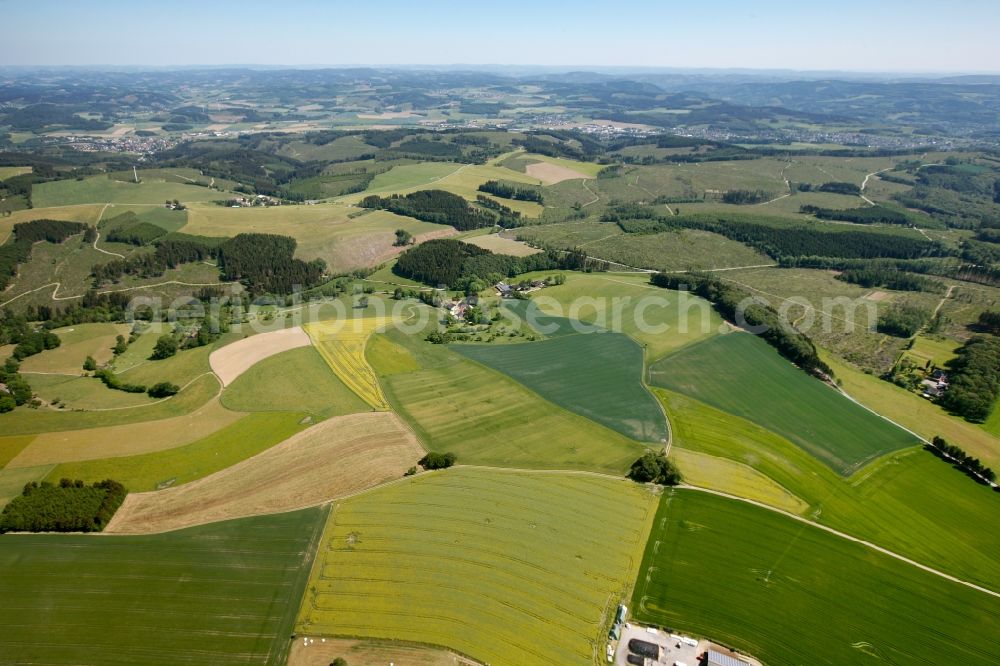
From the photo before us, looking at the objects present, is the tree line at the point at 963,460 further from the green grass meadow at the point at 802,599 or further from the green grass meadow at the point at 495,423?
the green grass meadow at the point at 495,423

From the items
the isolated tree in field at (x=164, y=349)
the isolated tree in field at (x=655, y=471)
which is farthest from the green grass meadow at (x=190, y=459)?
the isolated tree in field at (x=655, y=471)

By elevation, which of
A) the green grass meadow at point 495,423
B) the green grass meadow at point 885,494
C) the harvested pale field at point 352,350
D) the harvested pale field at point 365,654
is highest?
the harvested pale field at point 352,350

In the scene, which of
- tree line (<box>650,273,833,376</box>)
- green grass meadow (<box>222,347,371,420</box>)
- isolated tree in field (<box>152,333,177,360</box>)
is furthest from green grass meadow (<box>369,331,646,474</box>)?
tree line (<box>650,273,833,376</box>)

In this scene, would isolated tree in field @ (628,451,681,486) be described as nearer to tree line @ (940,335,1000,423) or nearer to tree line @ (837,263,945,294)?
tree line @ (940,335,1000,423)

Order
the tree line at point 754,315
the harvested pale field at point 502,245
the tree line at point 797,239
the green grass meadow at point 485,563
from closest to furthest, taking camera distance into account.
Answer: the green grass meadow at point 485,563
the tree line at point 754,315
the harvested pale field at point 502,245
the tree line at point 797,239

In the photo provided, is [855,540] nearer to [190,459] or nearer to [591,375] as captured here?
[591,375]

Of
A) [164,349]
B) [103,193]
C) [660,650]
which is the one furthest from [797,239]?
[103,193]
